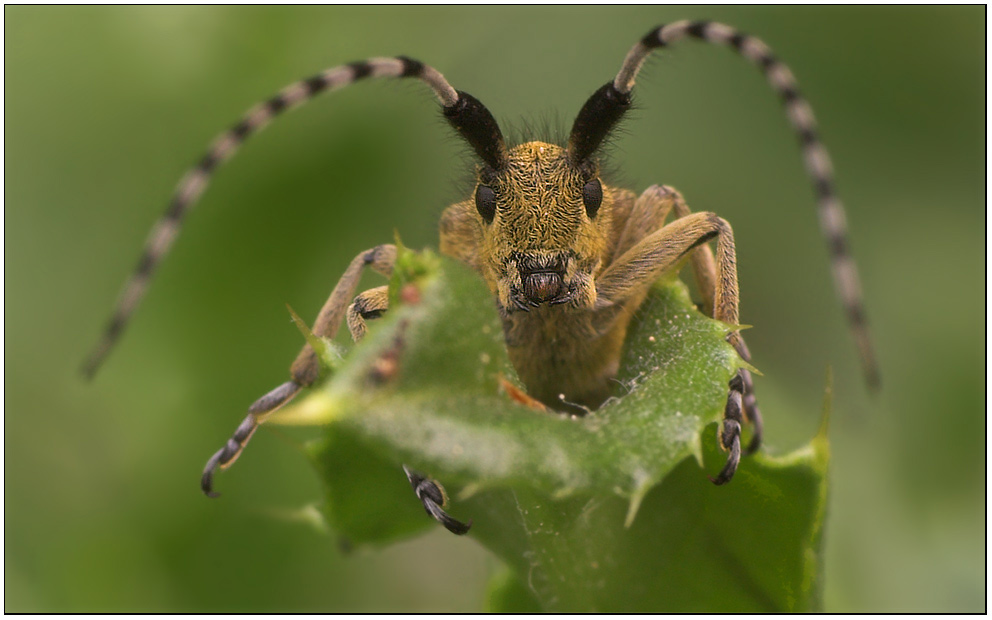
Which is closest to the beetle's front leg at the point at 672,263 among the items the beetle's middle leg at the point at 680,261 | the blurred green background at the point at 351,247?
the beetle's middle leg at the point at 680,261

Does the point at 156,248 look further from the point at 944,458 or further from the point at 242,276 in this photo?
the point at 944,458

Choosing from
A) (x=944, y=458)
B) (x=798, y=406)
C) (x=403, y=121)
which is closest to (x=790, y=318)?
(x=798, y=406)

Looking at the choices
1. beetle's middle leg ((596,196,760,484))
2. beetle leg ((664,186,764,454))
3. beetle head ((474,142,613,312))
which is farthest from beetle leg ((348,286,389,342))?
beetle leg ((664,186,764,454))

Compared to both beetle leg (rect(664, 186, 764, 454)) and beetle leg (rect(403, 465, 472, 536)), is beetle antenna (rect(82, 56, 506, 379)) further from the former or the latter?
beetle leg (rect(664, 186, 764, 454))

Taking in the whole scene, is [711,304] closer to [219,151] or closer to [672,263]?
[672,263]

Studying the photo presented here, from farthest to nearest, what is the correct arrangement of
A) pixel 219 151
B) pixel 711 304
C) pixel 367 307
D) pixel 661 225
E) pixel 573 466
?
pixel 661 225, pixel 711 304, pixel 367 307, pixel 219 151, pixel 573 466

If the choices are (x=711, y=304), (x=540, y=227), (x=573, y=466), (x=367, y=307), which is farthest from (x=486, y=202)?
(x=573, y=466)
